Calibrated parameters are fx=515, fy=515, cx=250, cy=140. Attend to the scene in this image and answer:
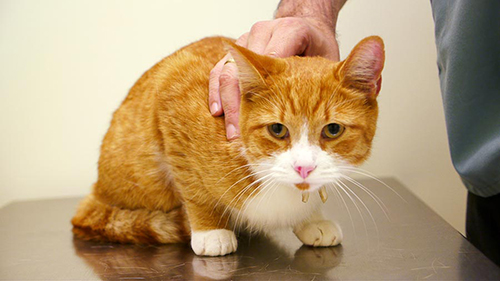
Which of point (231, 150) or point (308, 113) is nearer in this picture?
point (308, 113)

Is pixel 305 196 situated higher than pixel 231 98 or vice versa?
pixel 231 98

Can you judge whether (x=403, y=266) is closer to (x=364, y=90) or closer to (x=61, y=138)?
(x=364, y=90)

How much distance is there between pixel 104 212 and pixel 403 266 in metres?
0.93

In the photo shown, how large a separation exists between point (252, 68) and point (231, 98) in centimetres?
15

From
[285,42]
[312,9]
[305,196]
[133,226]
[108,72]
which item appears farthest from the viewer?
[108,72]

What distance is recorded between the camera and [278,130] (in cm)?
127

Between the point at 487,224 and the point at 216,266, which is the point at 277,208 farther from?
the point at 487,224

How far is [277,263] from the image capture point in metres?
1.35

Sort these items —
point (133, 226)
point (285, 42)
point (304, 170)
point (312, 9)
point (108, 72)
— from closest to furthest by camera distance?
point (304, 170) → point (285, 42) → point (133, 226) → point (312, 9) → point (108, 72)

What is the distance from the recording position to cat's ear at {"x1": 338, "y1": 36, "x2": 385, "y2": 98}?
119 cm

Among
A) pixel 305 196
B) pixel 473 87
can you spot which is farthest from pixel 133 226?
pixel 473 87

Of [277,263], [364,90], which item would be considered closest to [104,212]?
[277,263]

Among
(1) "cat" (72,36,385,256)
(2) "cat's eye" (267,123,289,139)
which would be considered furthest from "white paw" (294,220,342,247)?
(2) "cat's eye" (267,123,289,139)

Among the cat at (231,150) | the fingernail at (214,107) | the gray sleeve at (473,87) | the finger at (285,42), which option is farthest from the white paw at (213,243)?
the gray sleeve at (473,87)
